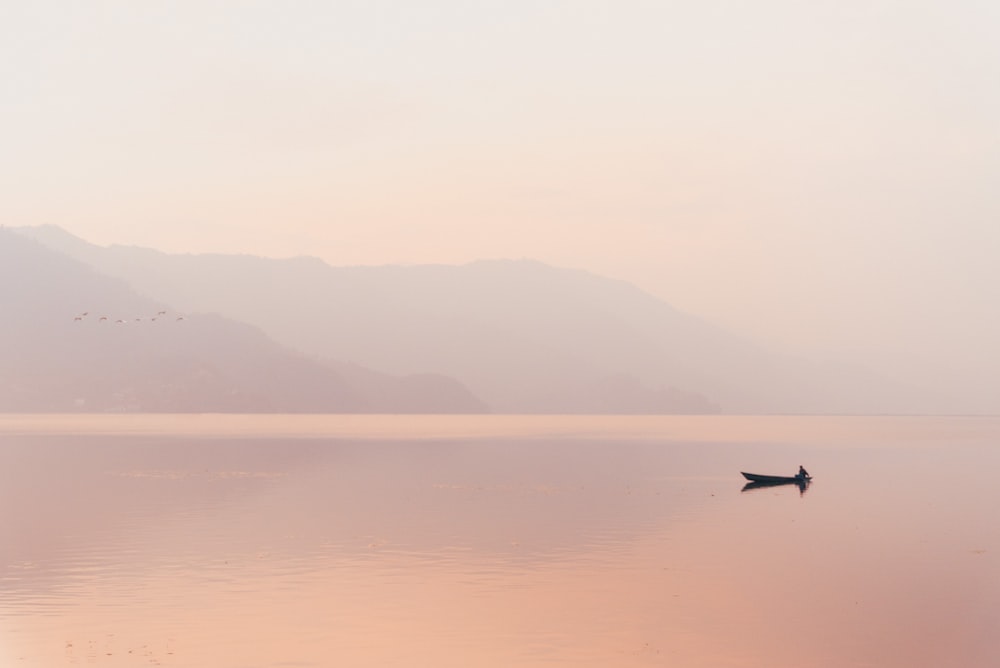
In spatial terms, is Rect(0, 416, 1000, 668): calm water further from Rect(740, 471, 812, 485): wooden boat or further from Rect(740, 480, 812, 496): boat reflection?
Rect(740, 471, 812, 485): wooden boat

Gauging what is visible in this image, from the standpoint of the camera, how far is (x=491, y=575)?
5269 cm

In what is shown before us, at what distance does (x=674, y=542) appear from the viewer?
218ft

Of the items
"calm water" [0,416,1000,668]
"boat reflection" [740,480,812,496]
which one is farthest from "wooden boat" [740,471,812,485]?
"calm water" [0,416,1000,668]

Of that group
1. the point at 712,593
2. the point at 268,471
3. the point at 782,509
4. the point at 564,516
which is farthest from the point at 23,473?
the point at 712,593

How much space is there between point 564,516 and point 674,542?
53.0 feet

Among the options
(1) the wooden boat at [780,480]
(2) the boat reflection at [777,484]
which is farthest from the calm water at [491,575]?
(1) the wooden boat at [780,480]

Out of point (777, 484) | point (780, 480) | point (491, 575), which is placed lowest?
point (491, 575)

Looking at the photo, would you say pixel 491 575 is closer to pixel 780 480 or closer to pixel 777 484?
pixel 777 484

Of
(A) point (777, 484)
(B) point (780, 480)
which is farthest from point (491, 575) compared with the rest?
(B) point (780, 480)

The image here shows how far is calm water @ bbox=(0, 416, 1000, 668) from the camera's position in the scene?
37000 millimetres

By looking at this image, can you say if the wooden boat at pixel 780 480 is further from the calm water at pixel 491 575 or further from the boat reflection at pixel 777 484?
the calm water at pixel 491 575

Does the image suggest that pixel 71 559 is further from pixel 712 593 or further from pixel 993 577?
pixel 993 577

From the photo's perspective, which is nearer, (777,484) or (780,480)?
(777,484)

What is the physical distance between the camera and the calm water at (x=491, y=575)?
37000mm
